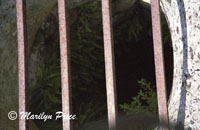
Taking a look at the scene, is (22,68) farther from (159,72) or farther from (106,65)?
(159,72)

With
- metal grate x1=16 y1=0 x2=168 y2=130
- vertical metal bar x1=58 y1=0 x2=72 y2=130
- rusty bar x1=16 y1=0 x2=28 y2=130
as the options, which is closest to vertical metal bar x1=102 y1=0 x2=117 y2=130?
metal grate x1=16 y1=0 x2=168 y2=130

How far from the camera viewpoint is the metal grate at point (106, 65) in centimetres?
90

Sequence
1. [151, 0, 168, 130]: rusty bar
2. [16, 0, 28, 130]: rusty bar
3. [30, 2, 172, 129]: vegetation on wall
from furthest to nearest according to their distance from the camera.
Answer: [30, 2, 172, 129]: vegetation on wall
[16, 0, 28, 130]: rusty bar
[151, 0, 168, 130]: rusty bar

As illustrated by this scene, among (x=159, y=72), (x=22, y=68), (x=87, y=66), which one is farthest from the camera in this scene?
(x=87, y=66)

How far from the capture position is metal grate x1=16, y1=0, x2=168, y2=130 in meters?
0.90

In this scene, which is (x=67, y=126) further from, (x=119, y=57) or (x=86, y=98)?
(x=119, y=57)

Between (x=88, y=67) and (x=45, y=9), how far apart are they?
3.11 ft

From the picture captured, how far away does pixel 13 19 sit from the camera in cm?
160

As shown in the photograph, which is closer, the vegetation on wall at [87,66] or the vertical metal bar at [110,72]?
the vertical metal bar at [110,72]

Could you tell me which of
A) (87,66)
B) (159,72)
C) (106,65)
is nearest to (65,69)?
(106,65)

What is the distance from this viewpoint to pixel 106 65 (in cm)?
95

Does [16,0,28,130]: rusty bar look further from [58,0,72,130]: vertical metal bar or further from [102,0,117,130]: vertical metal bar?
[102,0,117,130]: vertical metal bar

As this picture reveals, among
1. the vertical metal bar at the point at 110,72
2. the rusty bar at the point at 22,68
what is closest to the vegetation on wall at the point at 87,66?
the rusty bar at the point at 22,68

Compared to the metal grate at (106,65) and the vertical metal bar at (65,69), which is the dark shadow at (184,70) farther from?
the vertical metal bar at (65,69)
